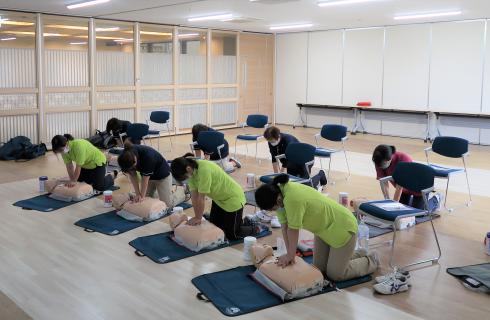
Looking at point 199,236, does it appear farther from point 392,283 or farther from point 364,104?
point 364,104

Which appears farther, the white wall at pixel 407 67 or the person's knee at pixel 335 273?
the white wall at pixel 407 67

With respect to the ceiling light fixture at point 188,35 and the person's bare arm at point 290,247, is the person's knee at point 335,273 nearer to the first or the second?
the person's bare arm at point 290,247

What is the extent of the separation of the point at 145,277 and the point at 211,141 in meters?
3.68

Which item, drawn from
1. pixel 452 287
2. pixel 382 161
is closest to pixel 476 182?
pixel 382 161

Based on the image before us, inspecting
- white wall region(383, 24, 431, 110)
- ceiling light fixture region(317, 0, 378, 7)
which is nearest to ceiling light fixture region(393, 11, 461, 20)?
white wall region(383, 24, 431, 110)

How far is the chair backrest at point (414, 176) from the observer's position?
4738mm

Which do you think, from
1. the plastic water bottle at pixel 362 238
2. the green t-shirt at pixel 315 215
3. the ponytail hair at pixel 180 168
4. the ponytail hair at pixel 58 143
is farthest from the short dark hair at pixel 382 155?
the ponytail hair at pixel 58 143

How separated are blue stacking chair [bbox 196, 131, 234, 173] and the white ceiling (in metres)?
2.16

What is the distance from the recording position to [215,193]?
4.77 metres

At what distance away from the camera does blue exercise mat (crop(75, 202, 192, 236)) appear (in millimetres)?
5220

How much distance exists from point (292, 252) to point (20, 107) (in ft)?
24.9

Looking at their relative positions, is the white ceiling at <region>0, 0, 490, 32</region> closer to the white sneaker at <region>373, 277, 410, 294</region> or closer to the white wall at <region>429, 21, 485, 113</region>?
the white wall at <region>429, 21, 485, 113</region>

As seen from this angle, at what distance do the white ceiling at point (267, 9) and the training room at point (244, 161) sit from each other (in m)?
0.06

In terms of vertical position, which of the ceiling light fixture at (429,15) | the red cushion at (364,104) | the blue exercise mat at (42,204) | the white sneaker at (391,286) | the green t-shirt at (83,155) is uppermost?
the ceiling light fixture at (429,15)
